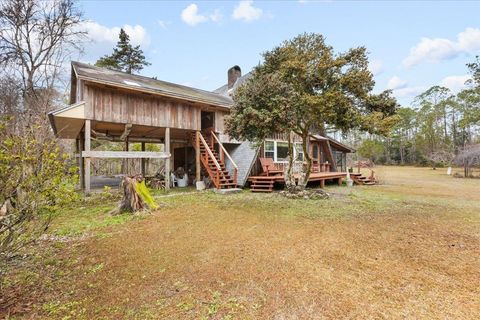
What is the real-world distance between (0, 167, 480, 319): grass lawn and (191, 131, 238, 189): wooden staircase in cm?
479

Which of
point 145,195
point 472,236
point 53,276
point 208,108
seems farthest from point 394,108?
point 53,276

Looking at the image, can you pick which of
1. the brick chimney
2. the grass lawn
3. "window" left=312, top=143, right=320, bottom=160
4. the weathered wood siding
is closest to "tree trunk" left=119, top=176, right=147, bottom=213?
the grass lawn

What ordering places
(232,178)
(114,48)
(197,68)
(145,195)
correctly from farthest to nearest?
(114,48) → (197,68) → (232,178) → (145,195)

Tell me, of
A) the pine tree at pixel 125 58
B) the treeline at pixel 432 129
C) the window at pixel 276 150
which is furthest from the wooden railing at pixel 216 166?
the treeline at pixel 432 129

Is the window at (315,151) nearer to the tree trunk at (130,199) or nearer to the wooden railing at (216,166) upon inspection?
the wooden railing at (216,166)

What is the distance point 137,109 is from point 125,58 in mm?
24124

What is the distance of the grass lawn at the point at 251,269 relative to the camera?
2502 millimetres

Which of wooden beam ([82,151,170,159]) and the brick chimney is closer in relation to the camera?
wooden beam ([82,151,170,159])

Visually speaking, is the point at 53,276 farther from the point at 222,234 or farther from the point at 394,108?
the point at 394,108

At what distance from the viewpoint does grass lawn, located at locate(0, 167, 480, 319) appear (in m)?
2.50

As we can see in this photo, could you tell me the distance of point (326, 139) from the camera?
16.4 metres

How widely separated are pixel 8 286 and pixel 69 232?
2404mm

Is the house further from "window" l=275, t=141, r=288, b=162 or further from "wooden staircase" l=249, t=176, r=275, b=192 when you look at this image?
"wooden staircase" l=249, t=176, r=275, b=192

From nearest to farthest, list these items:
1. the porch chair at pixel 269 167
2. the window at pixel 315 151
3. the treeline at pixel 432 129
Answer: the porch chair at pixel 269 167, the window at pixel 315 151, the treeline at pixel 432 129
